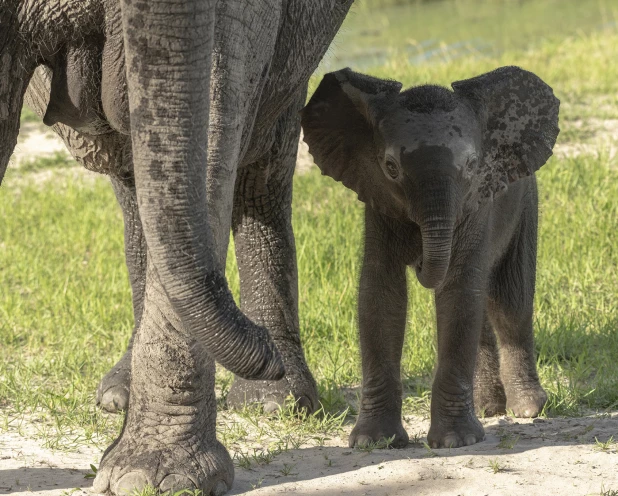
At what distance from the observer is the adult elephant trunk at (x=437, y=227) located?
12.4ft

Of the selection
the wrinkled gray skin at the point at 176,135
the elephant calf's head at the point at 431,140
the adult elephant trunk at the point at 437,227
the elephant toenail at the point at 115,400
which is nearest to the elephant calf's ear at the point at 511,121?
the elephant calf's head at the point at 431,140

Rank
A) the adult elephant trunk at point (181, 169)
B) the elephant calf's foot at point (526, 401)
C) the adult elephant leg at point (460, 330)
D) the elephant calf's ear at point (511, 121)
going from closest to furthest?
the adult elephant trunk at point (181, 169) < the adult elephant leg at point (460, 330) < the elephant calf's ear at point (511, 121) < the elephant calf's foot at point (526, 401)

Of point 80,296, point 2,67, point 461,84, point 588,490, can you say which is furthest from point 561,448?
point 80,296

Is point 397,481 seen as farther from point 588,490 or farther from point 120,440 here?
point 120,440

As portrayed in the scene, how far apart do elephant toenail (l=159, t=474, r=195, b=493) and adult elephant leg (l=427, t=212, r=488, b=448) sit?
39.7 inches

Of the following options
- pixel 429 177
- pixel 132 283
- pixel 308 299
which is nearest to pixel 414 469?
pixel 429 177

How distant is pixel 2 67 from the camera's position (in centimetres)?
337

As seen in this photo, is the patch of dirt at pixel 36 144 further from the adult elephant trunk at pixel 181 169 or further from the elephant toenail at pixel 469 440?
the adult elephant trunk at pixel 181 169

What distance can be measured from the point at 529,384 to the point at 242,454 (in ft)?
4.24

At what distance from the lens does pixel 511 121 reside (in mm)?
4363

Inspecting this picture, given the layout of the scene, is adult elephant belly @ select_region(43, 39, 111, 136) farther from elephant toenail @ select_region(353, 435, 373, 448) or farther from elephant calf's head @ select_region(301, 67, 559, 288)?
elephant toenail @ select_region(353, 435, 373, 448)

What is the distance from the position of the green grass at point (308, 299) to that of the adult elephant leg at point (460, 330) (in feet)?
1.74

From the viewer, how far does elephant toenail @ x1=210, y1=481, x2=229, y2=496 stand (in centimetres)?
374

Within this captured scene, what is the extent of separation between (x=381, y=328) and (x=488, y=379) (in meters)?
0.78
